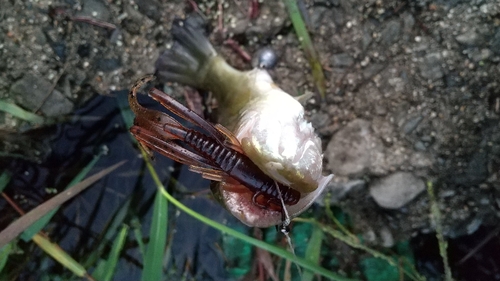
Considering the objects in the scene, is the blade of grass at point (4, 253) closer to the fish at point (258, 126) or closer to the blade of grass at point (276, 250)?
the blade of grass at point (276, 250)

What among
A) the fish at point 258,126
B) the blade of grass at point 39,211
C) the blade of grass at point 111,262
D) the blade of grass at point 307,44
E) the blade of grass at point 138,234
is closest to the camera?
the fish at point 258,126

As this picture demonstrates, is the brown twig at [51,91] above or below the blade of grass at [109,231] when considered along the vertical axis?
above

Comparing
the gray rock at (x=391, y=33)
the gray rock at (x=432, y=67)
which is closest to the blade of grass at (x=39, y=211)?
the gray rock at (x=391, y=33)

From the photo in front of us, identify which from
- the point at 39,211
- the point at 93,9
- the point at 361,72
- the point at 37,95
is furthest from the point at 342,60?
the point at 39,211

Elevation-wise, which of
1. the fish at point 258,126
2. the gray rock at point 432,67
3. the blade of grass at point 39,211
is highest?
the gray rock at point 432,67

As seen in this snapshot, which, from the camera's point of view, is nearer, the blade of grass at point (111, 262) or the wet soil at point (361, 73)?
the wet soil at point (361, 73)

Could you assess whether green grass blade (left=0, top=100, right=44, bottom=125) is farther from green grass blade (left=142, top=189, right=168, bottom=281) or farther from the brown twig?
green grass blade (left=142, top=189, right=168, bottom=281)

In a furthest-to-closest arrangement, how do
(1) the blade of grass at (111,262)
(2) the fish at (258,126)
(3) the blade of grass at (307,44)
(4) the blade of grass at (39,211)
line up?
1. (1) the blade of grass at (111,262)
2. (3) the blade of grass at (307,44)
3. (4) the blade of grass at (39,211)
4. (2) the fish at (258,126)
